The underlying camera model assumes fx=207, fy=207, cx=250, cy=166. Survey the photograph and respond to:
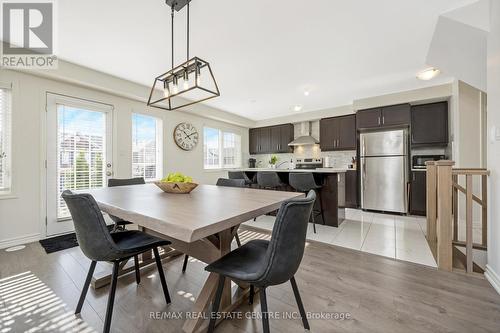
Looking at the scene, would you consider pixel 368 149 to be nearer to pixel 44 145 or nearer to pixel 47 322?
pixel 47 322

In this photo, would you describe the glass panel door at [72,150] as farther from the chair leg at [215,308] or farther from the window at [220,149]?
the chair leg at [215,308]

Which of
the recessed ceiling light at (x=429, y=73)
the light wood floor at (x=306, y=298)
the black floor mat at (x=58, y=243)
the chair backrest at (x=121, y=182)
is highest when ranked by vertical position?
the recessed ceiling light at (x=429, y=73)

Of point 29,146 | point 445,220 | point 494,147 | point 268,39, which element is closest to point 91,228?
point 268,39

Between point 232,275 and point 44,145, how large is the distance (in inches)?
135

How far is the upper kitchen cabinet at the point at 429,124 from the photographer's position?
13.1ft

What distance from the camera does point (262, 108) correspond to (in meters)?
5.41

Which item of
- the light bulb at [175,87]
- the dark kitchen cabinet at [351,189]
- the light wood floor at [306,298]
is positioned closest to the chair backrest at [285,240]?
the light wood floor at [306,298]

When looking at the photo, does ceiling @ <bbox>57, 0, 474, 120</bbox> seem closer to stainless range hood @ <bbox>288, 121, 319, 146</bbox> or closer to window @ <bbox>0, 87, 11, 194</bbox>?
window @ <bbox>0, 87, 11, 194</bbox>

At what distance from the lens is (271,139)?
20.9ft

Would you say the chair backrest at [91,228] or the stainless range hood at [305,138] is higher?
the stainless range hood at [305,138]

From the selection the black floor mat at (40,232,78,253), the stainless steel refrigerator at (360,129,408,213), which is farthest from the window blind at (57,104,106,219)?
the stainless steel refrigerator at (360,129,408,213)

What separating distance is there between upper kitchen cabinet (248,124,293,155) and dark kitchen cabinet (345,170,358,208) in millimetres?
1849

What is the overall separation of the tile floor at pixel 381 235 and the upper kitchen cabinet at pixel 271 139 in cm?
270

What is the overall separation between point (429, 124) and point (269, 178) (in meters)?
3.39
